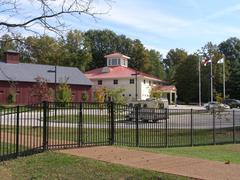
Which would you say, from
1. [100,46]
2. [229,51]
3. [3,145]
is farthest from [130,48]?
[3,145]

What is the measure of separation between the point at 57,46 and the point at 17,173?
330cm

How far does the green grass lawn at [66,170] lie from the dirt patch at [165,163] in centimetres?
48

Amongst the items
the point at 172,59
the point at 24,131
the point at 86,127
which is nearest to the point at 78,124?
the point at 86,127

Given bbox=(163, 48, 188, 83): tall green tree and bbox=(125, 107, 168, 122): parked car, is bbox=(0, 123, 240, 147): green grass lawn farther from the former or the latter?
bbox=(163, 48, 188, 83): tall green tree

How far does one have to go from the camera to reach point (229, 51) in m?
131

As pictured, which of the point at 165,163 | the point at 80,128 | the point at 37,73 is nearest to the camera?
the point at 165,163

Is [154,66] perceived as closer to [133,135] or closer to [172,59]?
[172,59]

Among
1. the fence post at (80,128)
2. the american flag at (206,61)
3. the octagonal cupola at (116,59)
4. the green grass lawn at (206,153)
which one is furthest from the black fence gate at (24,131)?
the octagonal cupola at (116,59)

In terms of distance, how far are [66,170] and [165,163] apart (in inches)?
98.4

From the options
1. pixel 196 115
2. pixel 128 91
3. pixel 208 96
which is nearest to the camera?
pixel 196 115

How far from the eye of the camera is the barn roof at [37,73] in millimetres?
71919

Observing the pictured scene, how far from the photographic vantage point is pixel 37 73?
75.4 meters

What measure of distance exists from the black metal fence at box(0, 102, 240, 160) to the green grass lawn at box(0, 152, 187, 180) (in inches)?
47.5

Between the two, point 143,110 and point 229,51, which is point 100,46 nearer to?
A: point 229,51
